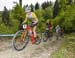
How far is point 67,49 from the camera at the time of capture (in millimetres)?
12539

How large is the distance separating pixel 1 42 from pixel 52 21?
346cm

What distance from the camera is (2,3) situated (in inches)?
784

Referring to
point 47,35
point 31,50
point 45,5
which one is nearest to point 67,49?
point 31,50

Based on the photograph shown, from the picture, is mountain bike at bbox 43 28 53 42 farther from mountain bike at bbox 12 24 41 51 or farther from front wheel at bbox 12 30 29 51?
front wheel at bbox 12 30 29 51

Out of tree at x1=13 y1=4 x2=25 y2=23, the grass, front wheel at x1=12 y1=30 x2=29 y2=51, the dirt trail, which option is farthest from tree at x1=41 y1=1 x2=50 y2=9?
front wheel at x1=12 y1=30 x2=29 y2=51

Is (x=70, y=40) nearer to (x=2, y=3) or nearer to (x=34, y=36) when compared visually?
(x=34, y=36)

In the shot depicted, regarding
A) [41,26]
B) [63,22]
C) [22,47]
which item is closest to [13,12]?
[41,26]

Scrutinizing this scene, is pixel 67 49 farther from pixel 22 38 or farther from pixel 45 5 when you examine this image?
pixel 45 5

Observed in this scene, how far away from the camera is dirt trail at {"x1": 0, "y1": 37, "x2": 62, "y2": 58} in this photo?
1123 cm

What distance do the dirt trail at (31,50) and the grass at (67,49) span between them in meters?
0.27

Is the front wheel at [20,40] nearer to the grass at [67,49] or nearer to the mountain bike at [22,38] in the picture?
the mountain bike at [22,38]

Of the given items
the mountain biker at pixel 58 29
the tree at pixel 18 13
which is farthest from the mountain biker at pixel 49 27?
the tree at pixel 18 13

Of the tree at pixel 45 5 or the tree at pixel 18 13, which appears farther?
the tree at pixel 45 5

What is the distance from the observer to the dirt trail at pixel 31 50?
11234 mm
